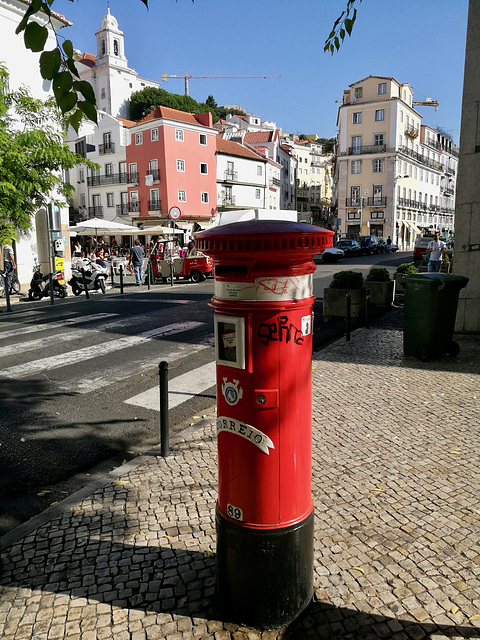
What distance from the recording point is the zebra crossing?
7148mm

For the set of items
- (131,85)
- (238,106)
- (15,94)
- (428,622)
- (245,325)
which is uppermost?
(238,106)

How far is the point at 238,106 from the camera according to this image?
454 feet

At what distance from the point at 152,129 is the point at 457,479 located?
1968 inches

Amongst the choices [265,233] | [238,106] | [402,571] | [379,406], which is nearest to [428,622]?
[402,571]

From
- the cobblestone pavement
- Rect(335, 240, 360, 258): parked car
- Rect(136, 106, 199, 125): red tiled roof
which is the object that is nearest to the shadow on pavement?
the cobblestone pavement

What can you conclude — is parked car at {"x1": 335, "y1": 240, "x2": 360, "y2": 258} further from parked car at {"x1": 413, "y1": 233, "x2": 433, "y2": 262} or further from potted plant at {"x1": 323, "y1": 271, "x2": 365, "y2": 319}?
potted plant at {"x1": 323, "y1": 271, "x2": 365, "y2": 319}

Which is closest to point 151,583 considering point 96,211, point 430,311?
point 430,311

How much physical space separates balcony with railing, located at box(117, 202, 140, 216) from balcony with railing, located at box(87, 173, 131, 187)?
2388mm

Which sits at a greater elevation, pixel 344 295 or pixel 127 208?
pixel 127 208

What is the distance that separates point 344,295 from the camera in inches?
448

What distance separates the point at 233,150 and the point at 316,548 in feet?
193

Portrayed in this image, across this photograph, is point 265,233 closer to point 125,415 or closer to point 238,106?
point 125,415

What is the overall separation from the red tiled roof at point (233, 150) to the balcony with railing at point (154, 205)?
391 inches

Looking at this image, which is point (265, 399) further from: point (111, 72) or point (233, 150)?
point (111, 72)
